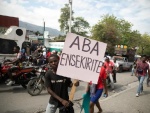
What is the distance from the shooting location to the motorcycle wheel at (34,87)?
7.47m

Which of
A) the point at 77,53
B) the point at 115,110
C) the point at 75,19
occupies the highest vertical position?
the point at 75,19

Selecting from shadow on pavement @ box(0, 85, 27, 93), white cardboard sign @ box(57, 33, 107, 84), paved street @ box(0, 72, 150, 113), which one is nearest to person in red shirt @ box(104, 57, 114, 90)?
paved street @ box(0, 72, 150, 113)

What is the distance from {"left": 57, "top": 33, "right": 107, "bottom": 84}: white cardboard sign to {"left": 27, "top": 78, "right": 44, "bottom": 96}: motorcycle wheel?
14.2 feet

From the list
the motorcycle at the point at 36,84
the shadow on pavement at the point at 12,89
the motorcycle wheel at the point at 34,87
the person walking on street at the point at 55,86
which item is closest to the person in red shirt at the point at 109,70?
the motorcycle at the point at 36,84

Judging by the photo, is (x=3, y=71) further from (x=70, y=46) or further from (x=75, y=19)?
(x=75, y=19)

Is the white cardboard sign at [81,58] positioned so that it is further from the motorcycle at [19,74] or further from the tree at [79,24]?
the tree at [79,24]

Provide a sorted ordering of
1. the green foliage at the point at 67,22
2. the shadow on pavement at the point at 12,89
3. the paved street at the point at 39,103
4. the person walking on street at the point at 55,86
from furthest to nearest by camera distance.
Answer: the green foliage at the point at 67,22 → the shadow on pavement at the point at 12,89 → the paved street at the point at 39,103 → the person walking on street at the point at 55,86

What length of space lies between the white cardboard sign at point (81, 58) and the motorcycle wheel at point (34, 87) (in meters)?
4.32

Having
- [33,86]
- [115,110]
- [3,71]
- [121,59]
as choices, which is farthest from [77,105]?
[121,59]

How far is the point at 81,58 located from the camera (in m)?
3.62

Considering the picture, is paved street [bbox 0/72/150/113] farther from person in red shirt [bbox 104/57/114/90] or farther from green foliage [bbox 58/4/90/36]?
green foliage [bbox 58/4/90/36]

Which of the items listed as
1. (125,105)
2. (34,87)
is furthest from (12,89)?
(125,105)

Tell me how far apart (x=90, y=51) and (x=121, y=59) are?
17.9 metres

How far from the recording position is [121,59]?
21000 millimetres
